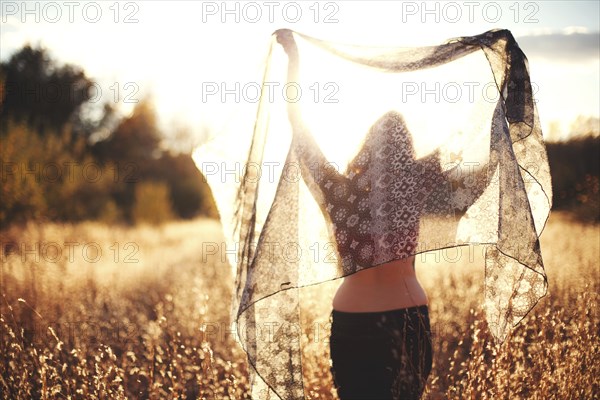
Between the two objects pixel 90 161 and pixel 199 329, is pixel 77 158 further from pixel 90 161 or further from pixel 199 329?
pixel 199 329

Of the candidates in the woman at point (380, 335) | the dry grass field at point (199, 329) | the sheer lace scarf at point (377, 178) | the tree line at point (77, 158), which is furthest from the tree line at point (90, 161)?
the woman at point (380, 335)

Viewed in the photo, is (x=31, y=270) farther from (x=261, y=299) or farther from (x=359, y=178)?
(x=359, y=178)

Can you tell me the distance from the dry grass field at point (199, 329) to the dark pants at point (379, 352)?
1.62 ft

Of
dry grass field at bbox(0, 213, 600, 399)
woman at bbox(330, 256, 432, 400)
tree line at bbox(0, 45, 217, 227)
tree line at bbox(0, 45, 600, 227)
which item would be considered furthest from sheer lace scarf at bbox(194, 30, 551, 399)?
tree line at bbox(0, 45, 217, 227)

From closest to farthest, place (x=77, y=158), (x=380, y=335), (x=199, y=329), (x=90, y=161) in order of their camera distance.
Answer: (x=380, y=335), (x=199, y=329), (x=90, y=161), (x=77, y=158)

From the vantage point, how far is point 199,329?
246 cm

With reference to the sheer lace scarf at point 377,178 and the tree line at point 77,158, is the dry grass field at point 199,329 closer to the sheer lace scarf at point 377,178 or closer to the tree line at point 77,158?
the sheer lace scarf at point 377,178

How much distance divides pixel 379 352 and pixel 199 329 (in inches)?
44.4

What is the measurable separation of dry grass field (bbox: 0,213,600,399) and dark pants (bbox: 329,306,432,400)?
1.62ft

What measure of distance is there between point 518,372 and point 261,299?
162 cm

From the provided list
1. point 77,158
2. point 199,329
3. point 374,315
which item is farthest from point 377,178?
point 77,158

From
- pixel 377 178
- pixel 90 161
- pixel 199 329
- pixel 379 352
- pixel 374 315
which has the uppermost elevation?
pixel 90 161

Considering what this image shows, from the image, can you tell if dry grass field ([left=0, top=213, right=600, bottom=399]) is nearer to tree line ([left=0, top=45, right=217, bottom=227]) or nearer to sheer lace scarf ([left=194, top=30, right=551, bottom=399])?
sheer lace scarf ([left=194, top=30, right=551, bottom=399])

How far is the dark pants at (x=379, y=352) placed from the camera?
6.04ft
